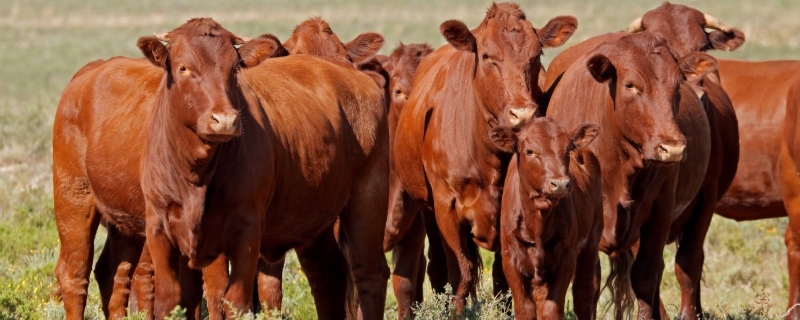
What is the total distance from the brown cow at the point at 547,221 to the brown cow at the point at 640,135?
0.38 m

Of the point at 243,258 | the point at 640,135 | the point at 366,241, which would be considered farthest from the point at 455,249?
the point at 243,258

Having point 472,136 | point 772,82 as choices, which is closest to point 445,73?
point 472,136

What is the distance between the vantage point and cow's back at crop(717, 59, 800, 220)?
1160 cm

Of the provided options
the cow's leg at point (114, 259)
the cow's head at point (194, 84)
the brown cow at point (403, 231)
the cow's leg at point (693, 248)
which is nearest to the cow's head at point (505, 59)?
the cow's head at point (194, 84)

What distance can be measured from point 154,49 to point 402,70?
4194 mm

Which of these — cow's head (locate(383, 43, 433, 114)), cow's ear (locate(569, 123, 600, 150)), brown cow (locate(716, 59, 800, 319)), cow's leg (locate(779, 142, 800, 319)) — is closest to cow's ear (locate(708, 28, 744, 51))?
cow's leg (locate(779, 142, 800, 319))

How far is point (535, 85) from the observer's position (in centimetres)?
756

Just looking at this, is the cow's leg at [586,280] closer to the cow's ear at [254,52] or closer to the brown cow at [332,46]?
the cow's ear at [254,52]

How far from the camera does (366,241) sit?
8000mm

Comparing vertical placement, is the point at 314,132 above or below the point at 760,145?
above

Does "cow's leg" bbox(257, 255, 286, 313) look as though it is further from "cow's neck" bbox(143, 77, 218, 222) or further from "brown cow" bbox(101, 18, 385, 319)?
"cow's neck" bbox(143, 77, 218, 222)

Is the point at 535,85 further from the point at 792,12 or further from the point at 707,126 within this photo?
the point at 792,12

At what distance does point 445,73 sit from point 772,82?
4.93 meters

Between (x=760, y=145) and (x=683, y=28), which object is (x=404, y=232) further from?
(x=760, y=145)
